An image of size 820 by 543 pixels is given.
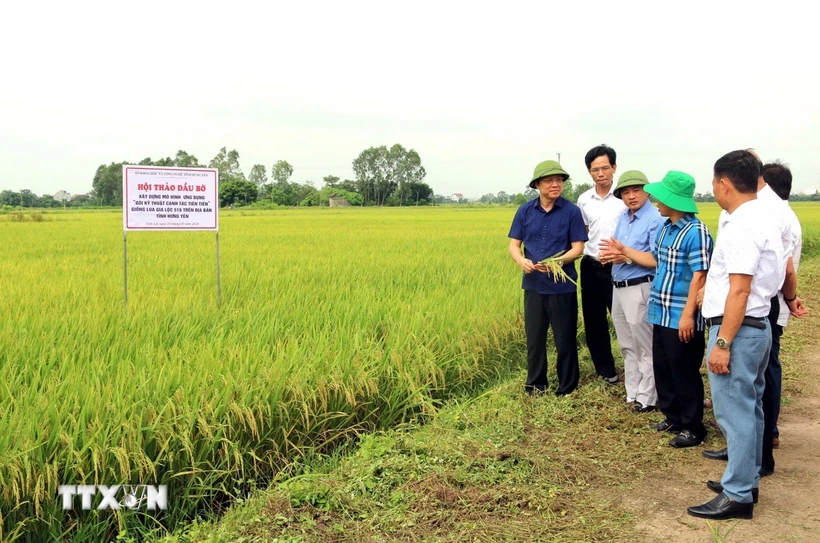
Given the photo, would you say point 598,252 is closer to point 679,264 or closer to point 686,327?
point 679,264

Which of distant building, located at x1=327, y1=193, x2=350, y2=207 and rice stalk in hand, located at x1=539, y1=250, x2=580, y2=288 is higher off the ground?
distant building, located at x1=327, y1=193, x2=350, y2=207

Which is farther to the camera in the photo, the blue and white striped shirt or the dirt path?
the blue and white striped shirt

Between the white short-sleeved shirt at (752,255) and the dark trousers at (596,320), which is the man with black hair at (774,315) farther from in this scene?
the dark trousers at (596,320)

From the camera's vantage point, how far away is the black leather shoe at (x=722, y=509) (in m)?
2.58

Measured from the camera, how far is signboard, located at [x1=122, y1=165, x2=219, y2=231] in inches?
227

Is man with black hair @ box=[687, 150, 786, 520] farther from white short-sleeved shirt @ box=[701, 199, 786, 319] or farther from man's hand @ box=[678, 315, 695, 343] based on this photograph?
man's hand @ box=[678, 315, 695, 343]

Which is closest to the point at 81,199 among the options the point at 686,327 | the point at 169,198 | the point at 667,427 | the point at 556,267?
the point at 169,198

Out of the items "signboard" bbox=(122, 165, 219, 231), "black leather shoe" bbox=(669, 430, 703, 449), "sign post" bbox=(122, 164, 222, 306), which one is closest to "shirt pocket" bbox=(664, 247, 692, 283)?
"black leather shoe" bbox=(669, 430, 703, 449)

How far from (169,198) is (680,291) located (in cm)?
464

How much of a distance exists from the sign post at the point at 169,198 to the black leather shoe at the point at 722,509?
13.9 ft

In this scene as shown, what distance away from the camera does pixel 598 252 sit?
4422mm

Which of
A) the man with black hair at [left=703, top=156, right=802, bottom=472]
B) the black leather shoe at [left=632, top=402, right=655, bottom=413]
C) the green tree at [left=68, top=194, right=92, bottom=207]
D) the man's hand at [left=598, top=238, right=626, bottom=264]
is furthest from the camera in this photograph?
the green tree at [left=68, top=194, right=92, bottom=207]

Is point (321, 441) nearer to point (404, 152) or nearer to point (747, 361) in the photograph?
point (747, 361)

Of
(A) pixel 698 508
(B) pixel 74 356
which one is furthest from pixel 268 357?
(A) pixel 698 508
